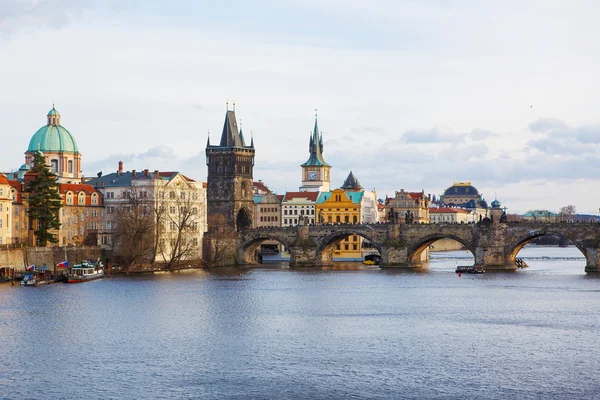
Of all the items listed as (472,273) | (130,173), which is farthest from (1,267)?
(472,273)

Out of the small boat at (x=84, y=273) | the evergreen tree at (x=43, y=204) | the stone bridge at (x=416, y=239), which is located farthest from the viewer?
the stone bridge at (x=416, y=239)

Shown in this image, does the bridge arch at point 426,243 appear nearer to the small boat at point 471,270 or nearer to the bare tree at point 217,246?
the small boat at point 471,270

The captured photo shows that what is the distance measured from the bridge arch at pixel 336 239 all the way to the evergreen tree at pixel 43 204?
40.5 metres

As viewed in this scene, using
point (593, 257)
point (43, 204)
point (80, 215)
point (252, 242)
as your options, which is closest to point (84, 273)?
point (43, 204)

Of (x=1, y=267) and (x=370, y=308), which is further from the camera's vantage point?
(x=1, y=267)

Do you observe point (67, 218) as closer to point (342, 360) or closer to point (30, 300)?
point (30, 300)

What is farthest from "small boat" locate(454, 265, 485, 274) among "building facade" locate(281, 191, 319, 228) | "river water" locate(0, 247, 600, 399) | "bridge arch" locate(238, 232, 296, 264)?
"building facade" locate(281, 191, 319, 228)

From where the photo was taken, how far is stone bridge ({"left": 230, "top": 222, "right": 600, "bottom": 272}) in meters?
126

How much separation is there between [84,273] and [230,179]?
51523mm

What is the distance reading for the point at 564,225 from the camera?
416ft

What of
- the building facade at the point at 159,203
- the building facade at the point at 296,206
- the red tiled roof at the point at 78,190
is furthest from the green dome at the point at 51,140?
the building facade at the point at 296,206

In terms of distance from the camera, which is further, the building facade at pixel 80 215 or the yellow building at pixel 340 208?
the yellow building at pixel 340 208

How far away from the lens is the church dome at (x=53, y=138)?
494 ft

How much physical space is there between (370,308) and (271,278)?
35.9 meters
